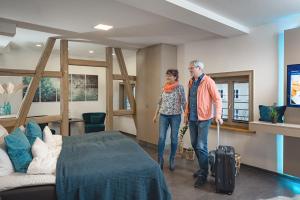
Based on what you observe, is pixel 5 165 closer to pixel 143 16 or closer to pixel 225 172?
pixel 225 172

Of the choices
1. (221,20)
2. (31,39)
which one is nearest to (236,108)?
(221,20)

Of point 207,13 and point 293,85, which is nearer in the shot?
point 207,13

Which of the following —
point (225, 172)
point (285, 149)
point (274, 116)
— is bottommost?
Result: point (225, 172)

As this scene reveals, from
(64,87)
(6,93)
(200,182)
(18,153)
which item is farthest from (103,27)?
(200,182)

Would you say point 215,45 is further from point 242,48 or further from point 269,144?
point 269,144

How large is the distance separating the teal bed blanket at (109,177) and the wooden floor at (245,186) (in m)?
0.83

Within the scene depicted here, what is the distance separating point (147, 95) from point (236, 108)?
1.99 meters

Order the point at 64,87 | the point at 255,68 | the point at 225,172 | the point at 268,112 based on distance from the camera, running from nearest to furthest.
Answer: the point at 225,172, the point at 268,112, the point at 255,68, the point at 64,87

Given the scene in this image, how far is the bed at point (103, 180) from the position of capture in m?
1.74

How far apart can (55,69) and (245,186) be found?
210 inches

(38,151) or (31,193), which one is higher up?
(38,151)

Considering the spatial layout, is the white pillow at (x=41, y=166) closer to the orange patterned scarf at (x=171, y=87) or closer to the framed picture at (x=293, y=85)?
the orange patterned scarf at (x=171, y=87)

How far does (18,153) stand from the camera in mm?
1980

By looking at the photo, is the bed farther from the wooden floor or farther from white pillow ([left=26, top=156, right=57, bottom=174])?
the wooden floor
